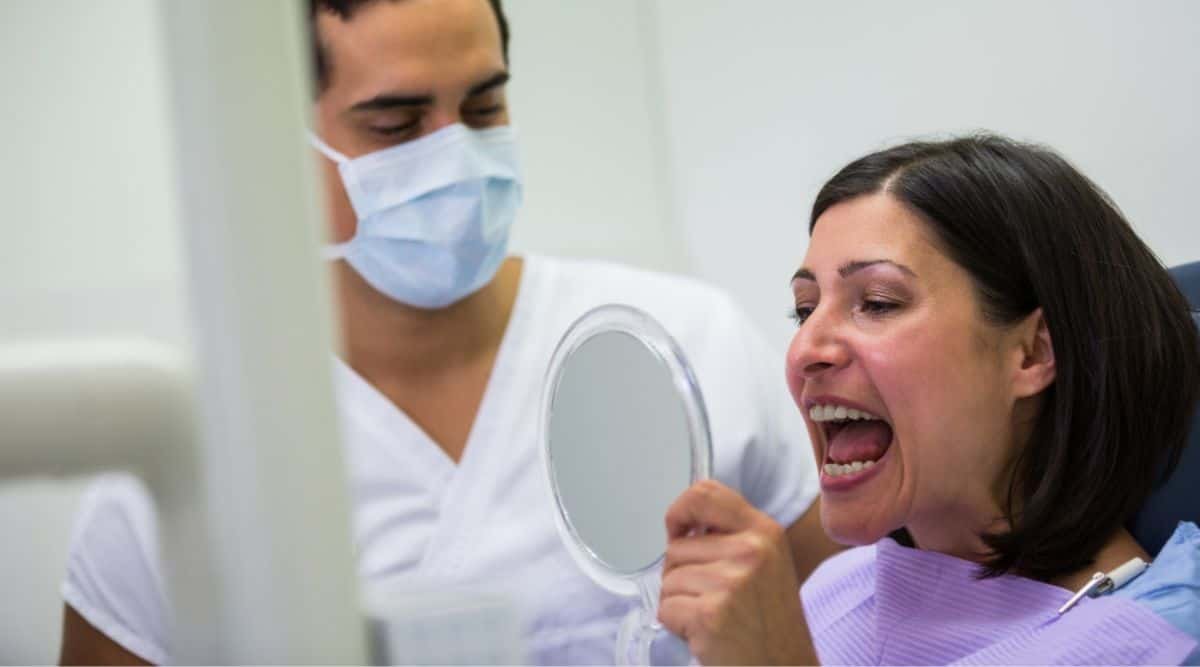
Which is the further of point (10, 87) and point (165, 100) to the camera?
point (10, 87)

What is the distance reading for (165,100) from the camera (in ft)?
0.94

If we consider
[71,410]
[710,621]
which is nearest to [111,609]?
[710,621]

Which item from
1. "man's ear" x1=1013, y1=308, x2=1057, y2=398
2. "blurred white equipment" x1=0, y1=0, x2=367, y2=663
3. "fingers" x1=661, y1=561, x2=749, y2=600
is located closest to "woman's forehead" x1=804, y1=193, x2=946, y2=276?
"man's ear" x1=1013, y1=308, x2=1057, y2=398

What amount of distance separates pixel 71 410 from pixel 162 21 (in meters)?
0.10

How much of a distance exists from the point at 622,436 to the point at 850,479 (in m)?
0.22

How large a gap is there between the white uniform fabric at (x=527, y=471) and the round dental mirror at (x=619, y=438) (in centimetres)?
30

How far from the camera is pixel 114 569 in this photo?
50.0 inches

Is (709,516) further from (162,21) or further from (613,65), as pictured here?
(613,65)

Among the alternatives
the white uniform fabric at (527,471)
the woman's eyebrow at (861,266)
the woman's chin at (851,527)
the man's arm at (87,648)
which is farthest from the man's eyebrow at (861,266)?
the man's arm at (87,648)

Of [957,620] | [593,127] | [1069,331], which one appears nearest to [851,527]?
[957,620]

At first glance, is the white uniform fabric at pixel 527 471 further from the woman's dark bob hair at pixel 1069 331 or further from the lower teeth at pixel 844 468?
the woman's dark bob hair at pixel 1069 331

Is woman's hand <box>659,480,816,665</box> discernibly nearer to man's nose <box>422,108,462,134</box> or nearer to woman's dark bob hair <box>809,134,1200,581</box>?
woman's dark bob hair <box>809,134,1200,581</box>

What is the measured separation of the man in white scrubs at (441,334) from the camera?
145cm

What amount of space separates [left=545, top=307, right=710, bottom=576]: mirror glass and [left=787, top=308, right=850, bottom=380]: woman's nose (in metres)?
0.14
